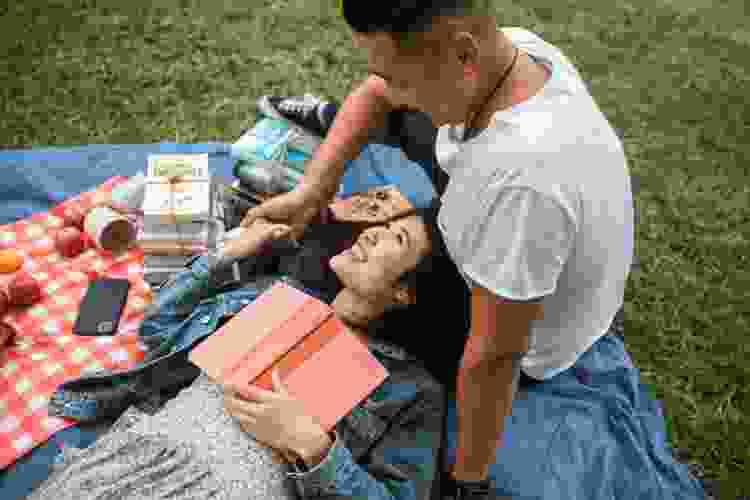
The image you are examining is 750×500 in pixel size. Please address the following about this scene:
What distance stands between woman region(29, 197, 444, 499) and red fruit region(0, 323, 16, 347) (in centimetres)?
43

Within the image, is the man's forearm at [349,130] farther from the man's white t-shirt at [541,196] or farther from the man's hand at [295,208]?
the man's white t-shirt at [541,196]

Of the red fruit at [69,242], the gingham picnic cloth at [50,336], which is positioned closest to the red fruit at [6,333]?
the gingham picnic cloth at [50,336]

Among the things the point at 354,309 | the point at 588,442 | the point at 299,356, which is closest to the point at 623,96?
the point at 588,442

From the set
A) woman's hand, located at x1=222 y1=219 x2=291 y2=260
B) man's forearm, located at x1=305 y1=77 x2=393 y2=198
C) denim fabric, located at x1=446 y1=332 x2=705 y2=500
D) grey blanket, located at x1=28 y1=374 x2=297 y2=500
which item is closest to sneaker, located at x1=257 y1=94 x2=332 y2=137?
man's forearm, located at x1=305 y1=77 x2=393 y2=198

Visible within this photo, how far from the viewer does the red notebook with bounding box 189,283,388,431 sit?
2.02 m

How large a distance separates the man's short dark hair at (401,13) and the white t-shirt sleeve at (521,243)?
16.1 inches

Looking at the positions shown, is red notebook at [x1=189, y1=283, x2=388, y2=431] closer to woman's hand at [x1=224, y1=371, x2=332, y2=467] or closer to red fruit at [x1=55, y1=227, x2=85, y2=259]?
woman's hand at [x1=224, y1=371, x2=332, y2=467]

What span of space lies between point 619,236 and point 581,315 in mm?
378

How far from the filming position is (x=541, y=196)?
5.03ft

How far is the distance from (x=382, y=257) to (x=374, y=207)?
0.35 metres

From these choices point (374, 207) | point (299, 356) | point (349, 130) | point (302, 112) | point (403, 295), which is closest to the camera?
point (299, 356)

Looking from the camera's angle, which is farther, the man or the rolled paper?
the rolled paper

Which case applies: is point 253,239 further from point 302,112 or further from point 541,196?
point 541,196

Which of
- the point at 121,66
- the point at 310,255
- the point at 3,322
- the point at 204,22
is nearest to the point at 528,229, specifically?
the point at 310,255
